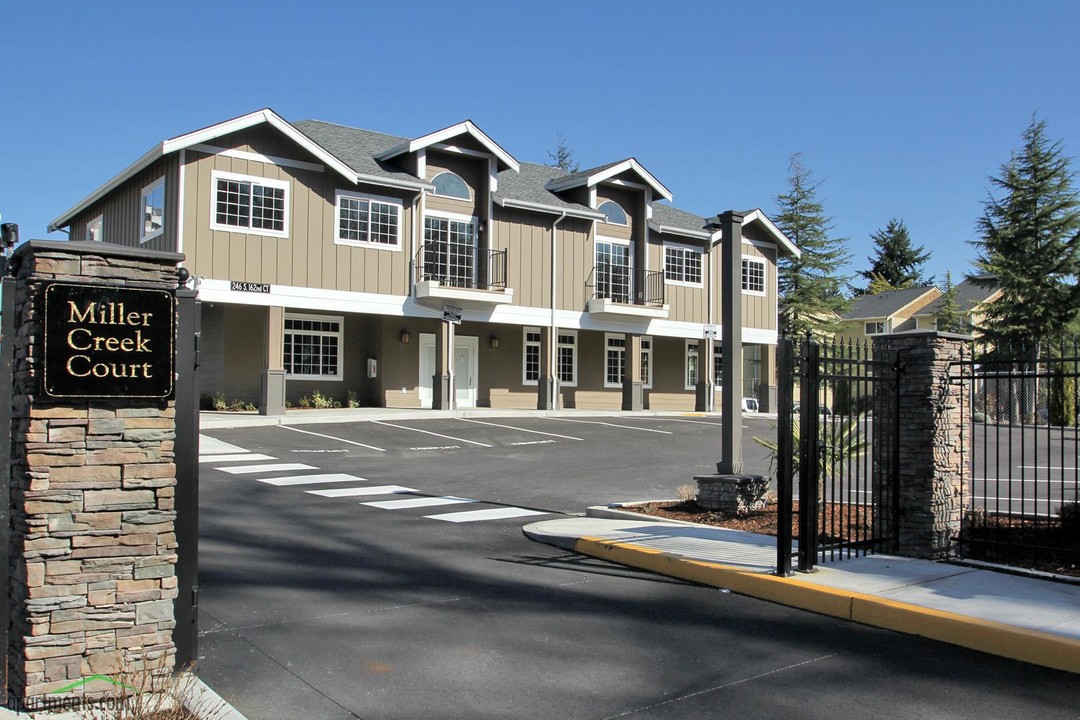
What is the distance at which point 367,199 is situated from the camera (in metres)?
23.7

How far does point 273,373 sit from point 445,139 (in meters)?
8.46

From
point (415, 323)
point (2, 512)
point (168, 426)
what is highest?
point (415, 323)

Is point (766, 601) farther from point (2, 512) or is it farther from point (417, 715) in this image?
point (2, 512)

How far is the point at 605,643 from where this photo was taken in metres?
5.68

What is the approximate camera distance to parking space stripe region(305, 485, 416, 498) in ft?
39.8

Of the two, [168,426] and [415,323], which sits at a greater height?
[415,323]

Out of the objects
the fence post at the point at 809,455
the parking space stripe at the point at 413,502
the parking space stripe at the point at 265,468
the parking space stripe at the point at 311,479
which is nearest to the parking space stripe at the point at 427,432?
the parking space stripe at the point at 265,468

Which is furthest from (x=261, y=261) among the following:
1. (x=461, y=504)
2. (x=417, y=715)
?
(x=417, y=715)

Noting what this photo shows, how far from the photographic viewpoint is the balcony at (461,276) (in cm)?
2423

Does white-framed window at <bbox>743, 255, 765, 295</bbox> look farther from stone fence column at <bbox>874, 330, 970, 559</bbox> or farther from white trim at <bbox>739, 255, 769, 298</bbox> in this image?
stone fence column at <bbox>874, 330, 970, 559</bbox>

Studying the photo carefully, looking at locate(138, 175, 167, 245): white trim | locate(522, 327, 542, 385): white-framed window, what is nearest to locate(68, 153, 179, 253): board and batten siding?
locate(138, 175, 167, 245): white trim

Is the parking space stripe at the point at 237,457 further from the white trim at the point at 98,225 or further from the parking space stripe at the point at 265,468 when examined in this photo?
the white trim at the point at 98,225

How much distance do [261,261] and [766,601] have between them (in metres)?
17.8
